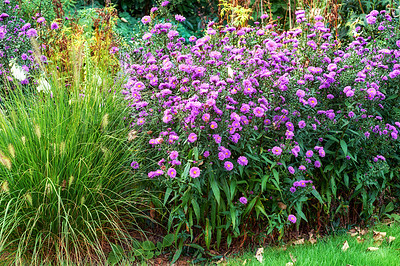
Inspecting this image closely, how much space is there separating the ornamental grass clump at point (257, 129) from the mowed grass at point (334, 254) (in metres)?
0.20

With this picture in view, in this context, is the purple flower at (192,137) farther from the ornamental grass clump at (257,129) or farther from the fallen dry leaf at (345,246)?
the fallen dry leaf at (345,246)

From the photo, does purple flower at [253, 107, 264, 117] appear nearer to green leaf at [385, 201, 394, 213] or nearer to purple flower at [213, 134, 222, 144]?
purple flower at [213, 134, 222, 144]

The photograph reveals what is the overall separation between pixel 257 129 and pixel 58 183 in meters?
1.47

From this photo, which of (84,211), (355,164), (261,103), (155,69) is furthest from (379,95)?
(84,211)

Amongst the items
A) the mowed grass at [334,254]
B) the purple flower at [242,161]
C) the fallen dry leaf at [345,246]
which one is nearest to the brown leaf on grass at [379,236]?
the mowed grass at [334,254]

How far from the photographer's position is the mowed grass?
2588 millimetres

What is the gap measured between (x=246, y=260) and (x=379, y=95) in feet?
5.65

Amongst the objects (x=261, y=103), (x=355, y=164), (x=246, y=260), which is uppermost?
(x=261, y=103)

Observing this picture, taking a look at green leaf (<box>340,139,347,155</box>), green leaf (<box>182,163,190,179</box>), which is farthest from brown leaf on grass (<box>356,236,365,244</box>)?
green leaf (<box>182,163,190,179</box>)

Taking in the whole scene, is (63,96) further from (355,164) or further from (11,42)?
(355,164)

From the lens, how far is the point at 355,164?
3221 millimetres

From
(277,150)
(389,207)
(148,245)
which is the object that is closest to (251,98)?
(277,150)

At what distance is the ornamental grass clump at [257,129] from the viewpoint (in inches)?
106

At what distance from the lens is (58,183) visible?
256 centimetres
